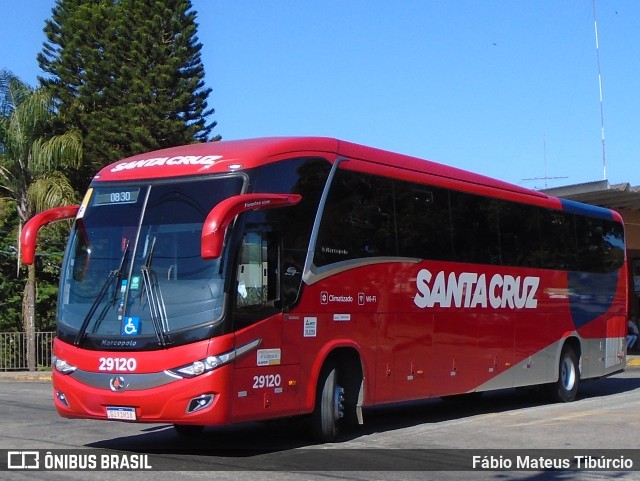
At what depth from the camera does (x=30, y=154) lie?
98.0ft

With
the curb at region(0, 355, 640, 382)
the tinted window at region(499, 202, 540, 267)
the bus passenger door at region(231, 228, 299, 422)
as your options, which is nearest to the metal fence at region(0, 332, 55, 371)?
the curb at region(0, 355, 640, 382)

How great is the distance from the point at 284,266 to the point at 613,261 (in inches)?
443

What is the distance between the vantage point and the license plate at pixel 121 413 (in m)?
9.96

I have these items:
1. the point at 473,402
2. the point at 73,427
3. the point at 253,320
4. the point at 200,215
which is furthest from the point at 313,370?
the point at 473,402

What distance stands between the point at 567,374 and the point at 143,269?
10346 mm

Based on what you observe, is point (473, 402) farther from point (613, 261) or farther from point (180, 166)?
point (180, 166)

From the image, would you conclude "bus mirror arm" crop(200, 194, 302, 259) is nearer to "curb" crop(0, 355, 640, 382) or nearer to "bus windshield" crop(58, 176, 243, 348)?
"bus windshield" crop(58, 176, 243, 348)

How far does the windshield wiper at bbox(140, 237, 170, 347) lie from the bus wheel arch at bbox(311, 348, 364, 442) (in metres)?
2.32

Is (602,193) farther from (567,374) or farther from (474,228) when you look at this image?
(474,228)

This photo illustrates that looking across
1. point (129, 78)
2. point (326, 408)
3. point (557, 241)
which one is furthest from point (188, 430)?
point (129, 78)

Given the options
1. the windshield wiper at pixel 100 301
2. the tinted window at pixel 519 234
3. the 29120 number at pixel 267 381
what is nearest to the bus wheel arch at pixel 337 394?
the 29120 number at pixel 267 381

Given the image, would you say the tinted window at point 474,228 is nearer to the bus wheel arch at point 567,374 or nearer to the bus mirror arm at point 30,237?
the bus wheel arch at point 567,374

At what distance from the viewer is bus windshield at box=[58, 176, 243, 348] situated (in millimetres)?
9977

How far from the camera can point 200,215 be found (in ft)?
33.7
